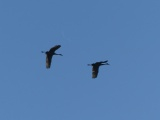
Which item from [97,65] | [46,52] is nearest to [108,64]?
[97,65]

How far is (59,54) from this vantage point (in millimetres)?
133500

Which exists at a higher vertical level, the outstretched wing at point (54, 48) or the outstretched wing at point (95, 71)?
the outstretched wing at point (54, 48)

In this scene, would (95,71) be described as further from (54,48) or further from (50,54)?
(54,48)

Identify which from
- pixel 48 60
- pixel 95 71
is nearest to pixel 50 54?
pixel 48 60

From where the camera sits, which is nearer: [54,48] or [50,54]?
[54,48]

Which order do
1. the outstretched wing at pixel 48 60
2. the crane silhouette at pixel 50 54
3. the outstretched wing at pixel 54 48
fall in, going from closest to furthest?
the outstretched wing at pixel 54 48 → the crane silhouette at pixel 50 54 → the outstretched wing at pixel 48 60

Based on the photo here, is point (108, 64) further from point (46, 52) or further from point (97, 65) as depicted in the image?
point (46, 52)

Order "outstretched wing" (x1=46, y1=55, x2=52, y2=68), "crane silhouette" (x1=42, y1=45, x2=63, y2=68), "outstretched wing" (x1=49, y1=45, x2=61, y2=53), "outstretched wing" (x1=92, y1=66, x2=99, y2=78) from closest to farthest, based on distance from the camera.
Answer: "outstretched wing" (x1=49, y1=45, x2=61, y2=53)
"crane silhouette" (x1=42, y1=45, x2=63, y2=68)
"outstretched wing" (x1=46, y1=55, x2=52, y2=68)
"outstretched wing" (x1=92, y1=66, x2=99, y2=78)

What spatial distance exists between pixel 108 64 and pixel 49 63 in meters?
9.08

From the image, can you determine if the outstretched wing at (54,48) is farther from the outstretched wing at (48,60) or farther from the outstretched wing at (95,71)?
the outstretched wing at (95,71)

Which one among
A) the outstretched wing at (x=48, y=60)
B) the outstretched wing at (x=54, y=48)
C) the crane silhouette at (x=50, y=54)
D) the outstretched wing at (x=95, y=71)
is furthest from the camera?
the outstretched wing at (x=95, y=71)

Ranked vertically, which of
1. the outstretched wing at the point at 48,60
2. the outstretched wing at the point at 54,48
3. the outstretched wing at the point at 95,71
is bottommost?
the outstretched wing at the point at 95,71

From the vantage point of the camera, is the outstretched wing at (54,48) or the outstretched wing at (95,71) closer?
the outstretched wing at (54,48)

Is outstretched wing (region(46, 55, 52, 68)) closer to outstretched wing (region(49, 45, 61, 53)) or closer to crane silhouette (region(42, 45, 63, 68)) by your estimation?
crane silhouette (region(42, 45, 63, 68))
